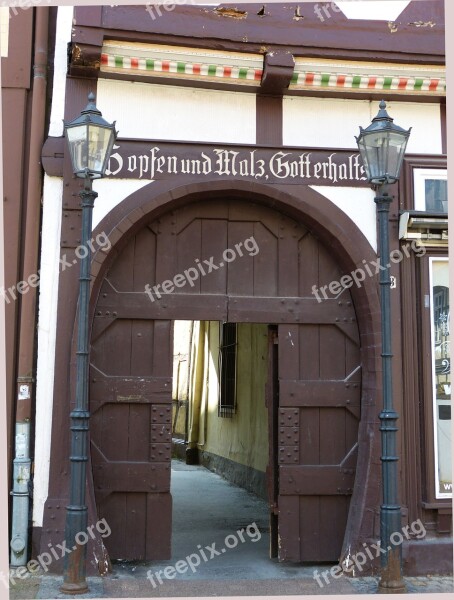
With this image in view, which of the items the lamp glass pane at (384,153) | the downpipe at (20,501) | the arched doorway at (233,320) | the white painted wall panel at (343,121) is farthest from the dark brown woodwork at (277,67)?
the downpipe at (20,501)

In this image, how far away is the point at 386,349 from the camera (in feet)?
19.8

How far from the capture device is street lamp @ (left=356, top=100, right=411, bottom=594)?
5887mm

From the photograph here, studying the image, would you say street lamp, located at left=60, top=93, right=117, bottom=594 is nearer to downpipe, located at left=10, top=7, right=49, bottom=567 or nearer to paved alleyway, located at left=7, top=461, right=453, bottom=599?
paved alleyway, located at left=7, top=461, right=453, bottom=599

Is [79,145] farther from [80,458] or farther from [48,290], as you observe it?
[80,458]

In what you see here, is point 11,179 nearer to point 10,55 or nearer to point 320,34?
point 10,55

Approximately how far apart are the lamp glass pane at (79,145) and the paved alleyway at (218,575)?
11.2 feet

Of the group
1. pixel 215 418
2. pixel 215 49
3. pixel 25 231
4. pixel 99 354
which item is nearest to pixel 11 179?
pixel 25 231

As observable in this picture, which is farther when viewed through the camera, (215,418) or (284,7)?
(215,418)

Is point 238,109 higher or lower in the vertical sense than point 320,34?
lower

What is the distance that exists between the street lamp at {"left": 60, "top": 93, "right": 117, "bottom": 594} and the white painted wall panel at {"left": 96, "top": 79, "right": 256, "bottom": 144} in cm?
100

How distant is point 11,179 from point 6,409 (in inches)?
84.3

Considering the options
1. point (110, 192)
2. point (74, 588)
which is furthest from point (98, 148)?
point (74, 588)

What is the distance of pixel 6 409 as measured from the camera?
657cm

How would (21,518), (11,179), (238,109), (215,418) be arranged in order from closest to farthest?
(21,518)
(11,179)
(238,109)
(215,418)
